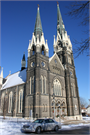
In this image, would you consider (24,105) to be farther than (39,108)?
Yes

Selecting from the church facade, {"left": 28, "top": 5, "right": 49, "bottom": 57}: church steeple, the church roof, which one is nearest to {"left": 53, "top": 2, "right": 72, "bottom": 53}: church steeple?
the church facade

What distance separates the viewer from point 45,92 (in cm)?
2698

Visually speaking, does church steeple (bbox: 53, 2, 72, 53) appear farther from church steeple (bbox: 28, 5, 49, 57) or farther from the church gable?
church steeple (bbox: 28, 5, 49, 57)

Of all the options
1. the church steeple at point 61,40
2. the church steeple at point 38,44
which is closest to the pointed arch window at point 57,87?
the church steeple at point 38,44

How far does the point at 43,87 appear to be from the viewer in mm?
27344

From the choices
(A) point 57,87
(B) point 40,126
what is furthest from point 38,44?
(B) point 40,126

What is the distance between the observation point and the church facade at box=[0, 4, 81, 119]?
25750 millimetres

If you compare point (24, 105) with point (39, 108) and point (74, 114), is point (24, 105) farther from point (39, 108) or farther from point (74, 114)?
point (74, 114)

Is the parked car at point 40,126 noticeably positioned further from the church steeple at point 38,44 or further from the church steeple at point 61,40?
the church steeple at point 61,40

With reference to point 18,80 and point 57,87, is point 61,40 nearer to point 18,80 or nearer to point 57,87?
point 57,87

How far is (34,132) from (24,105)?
58.1 feet

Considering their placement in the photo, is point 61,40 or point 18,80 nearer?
point 18,80

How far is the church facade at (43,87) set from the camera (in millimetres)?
25750

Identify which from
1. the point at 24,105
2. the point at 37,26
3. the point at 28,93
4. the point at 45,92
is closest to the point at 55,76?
the point at 45,92
